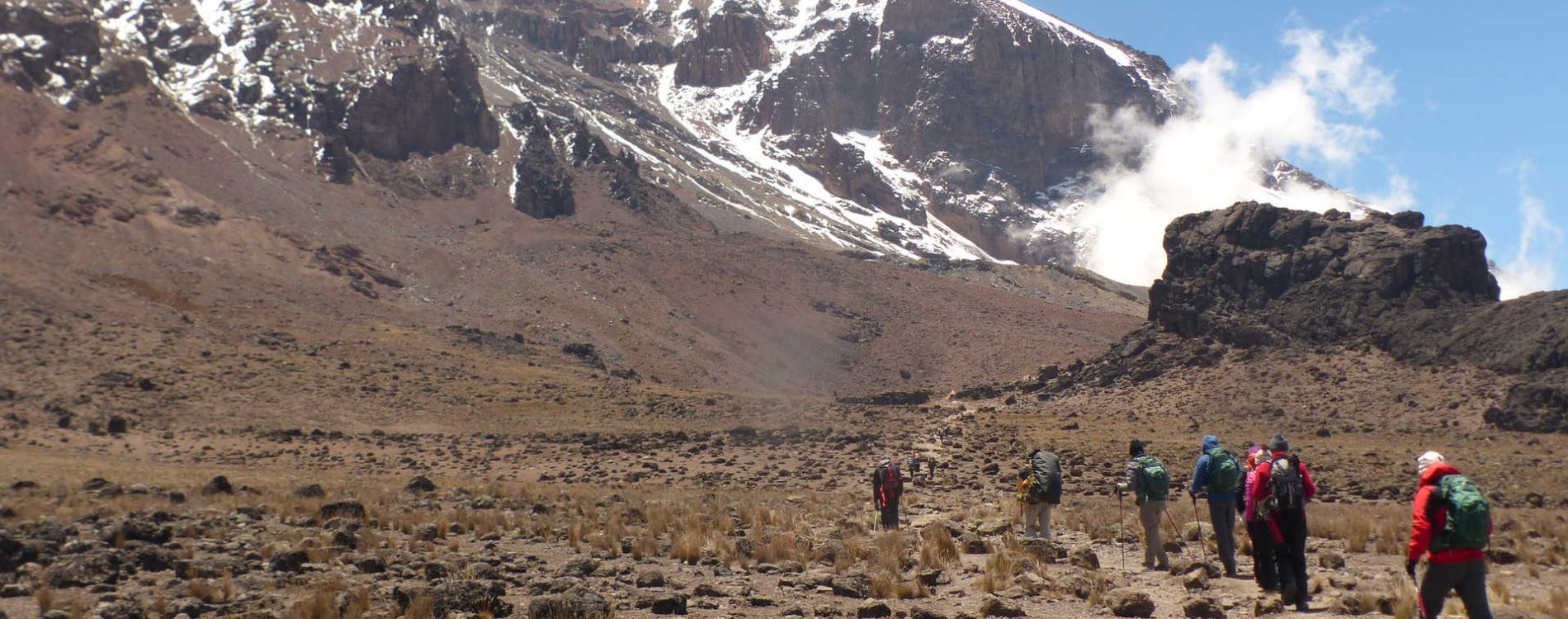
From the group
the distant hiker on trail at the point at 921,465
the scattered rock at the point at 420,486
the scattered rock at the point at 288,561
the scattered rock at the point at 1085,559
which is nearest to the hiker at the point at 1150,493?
the scattered rock at the point at 1085,559

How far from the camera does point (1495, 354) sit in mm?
48031

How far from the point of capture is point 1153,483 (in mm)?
14953

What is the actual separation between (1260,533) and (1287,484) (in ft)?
2.52

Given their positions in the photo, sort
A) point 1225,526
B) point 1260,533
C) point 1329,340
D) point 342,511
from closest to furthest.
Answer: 1. point 1260,533
2. point 1225,526
3. point 342,511
4. point 1329,340

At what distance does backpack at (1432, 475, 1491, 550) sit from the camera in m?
9.19

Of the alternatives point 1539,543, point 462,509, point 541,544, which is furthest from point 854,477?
point 1539,543

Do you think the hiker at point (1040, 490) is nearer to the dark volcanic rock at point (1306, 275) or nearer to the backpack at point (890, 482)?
the backpack at point (890, 482)

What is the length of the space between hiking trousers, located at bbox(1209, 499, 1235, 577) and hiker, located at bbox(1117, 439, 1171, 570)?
79cm

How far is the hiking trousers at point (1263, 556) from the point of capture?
12.6 m

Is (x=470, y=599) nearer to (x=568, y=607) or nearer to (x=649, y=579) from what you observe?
(x=568, y=607)

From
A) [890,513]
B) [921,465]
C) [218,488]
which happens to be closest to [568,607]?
[890,513]

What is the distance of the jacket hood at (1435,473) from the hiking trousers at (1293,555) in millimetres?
2699

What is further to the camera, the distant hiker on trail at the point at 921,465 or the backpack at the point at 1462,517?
the distant hiker on trail at the point at 921,465

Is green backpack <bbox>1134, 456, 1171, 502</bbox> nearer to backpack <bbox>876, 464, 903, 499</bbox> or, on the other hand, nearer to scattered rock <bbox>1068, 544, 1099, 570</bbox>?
scattered rock <bbox>1068, 544, 1099, 570</bbox>
